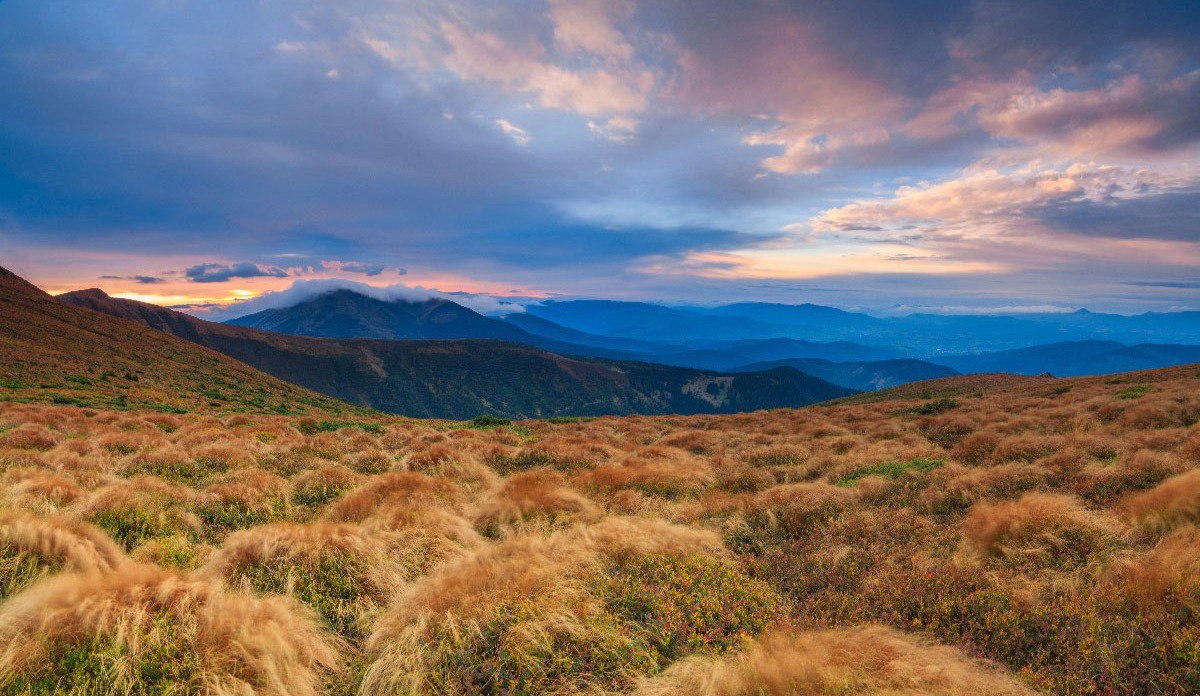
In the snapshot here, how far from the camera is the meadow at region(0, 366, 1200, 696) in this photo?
390 centimetres

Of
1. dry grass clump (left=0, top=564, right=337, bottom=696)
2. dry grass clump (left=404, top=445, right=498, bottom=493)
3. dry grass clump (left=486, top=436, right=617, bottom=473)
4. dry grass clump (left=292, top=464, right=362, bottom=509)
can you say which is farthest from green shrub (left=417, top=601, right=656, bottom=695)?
dry grass clump (left=486, top=436, right=617, bottom=473)

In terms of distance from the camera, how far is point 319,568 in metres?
5.98

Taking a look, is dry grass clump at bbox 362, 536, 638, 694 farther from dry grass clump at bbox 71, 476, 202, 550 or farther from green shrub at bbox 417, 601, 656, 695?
dry grass clump at bbox 71, 476, 202, 550

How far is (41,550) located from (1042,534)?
41.2ft

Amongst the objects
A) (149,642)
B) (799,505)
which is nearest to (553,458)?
(799,505)

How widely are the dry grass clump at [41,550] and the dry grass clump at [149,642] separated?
1267 mm

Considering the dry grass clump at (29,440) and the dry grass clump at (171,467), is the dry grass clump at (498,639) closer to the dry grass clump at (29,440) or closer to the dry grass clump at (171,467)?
the dry grass clump at (171,467)

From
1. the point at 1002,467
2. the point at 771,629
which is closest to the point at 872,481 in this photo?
the point at 1002,467

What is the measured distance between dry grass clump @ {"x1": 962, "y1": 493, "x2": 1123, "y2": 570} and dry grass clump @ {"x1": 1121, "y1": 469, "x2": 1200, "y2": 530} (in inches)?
14.9

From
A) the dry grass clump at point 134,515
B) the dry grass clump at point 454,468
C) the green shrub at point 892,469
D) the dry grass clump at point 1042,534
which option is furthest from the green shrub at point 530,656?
the green shrub at point 892,469

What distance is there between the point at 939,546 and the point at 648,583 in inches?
184

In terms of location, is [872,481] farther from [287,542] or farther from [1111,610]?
[287,542]

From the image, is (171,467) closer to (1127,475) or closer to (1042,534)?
(1042,534)

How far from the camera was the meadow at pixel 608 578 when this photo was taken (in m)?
3.90
